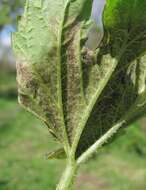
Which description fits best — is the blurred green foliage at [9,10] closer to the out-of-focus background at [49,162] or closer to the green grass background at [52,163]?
the out-of-focus background at [49,162]

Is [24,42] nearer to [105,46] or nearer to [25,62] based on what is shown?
[25,62]

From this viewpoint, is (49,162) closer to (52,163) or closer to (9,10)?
(52,163)

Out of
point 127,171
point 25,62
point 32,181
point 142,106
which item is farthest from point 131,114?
point 127,171

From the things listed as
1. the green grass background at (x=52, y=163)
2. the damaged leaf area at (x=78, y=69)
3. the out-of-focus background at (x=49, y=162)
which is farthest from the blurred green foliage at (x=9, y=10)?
the damaged leaf area at (x=78, y=69)

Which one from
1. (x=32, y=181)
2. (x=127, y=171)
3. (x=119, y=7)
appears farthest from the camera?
(x=127, y=171)

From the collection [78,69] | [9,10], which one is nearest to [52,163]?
[9,10]

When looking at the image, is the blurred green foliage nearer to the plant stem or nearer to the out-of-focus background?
the out-of-focus background
